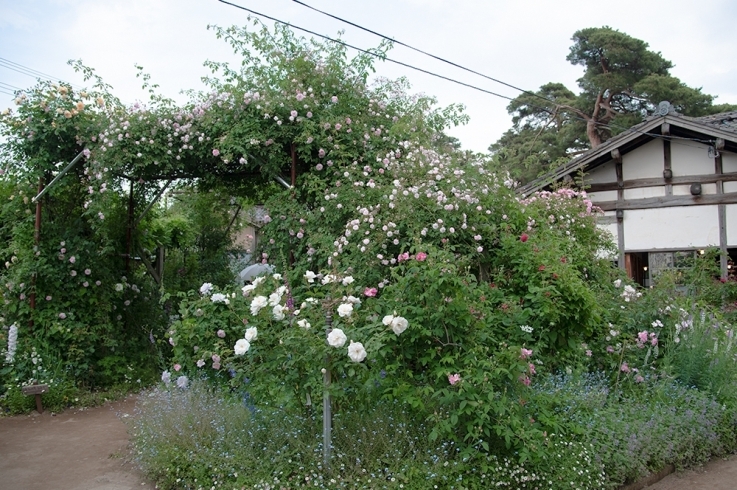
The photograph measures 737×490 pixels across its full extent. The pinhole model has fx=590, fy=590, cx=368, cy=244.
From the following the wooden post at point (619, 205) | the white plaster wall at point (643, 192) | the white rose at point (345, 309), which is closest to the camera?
the white rose at point (345, 309)

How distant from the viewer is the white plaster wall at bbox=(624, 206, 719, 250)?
9578 millimetres

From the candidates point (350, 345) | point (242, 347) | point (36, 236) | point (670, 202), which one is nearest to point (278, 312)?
point (242, 347)

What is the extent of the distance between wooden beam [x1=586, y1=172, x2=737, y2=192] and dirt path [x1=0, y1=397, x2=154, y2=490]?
24.8 feet

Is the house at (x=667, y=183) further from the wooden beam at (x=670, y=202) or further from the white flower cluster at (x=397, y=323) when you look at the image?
the white flower cluster at (x=397, y=323)

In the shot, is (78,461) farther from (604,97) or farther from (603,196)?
(604,97)

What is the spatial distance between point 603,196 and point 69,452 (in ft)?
29.9

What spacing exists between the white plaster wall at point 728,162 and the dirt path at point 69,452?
30.7 feet

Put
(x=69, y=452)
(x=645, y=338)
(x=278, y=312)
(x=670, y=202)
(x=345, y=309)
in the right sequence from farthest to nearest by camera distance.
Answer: (x=670, y=202)
(x=645, y=338)
(x=69, y=452)
(x=278, y=312)
(x=345, y=309)

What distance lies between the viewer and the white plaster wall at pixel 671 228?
9.58 meters

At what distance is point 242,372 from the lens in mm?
3771

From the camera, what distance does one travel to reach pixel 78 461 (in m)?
4.59

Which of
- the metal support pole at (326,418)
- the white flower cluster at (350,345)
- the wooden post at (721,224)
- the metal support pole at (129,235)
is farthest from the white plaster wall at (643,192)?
the white flower cluster at (350,345)

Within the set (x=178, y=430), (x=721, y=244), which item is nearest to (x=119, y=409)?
(x=178, y=430)

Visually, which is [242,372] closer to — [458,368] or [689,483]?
[458,368]
